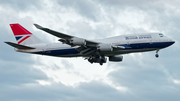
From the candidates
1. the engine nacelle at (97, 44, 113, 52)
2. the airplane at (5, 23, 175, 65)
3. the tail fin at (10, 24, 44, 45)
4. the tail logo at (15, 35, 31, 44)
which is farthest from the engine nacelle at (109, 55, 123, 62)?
the tail logo at (15, 35, 31, 44)

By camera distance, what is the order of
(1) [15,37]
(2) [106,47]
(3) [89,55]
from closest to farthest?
(2) [106,47] → (3) [89,55] → (1) [15,37]

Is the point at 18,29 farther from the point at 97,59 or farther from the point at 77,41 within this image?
the point at 97,59

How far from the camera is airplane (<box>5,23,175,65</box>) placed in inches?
2373

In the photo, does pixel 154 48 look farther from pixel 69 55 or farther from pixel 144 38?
pixel 69 55

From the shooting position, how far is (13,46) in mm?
63688

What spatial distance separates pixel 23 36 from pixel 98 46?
62.2 ft

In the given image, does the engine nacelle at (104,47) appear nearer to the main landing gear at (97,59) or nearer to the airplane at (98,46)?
the airplane at (98,46)

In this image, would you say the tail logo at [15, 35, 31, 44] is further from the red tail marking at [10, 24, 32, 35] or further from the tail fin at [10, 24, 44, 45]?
the red tail marking at [10, 24, 32, 35]

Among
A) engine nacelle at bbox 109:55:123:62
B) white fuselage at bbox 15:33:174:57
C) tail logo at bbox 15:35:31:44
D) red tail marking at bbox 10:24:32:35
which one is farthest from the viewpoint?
engine nacelle at bbox 109:55:123:62

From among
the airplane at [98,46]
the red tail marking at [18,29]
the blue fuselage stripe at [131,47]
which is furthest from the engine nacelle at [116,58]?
the red tail marking at [18,29]

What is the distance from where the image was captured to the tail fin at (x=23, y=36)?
6812cm

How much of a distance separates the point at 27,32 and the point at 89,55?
52.9 ft

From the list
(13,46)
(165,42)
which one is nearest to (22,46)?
(13,46)

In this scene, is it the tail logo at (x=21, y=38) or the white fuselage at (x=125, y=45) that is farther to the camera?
the tail logo at (x=21, y=38)
